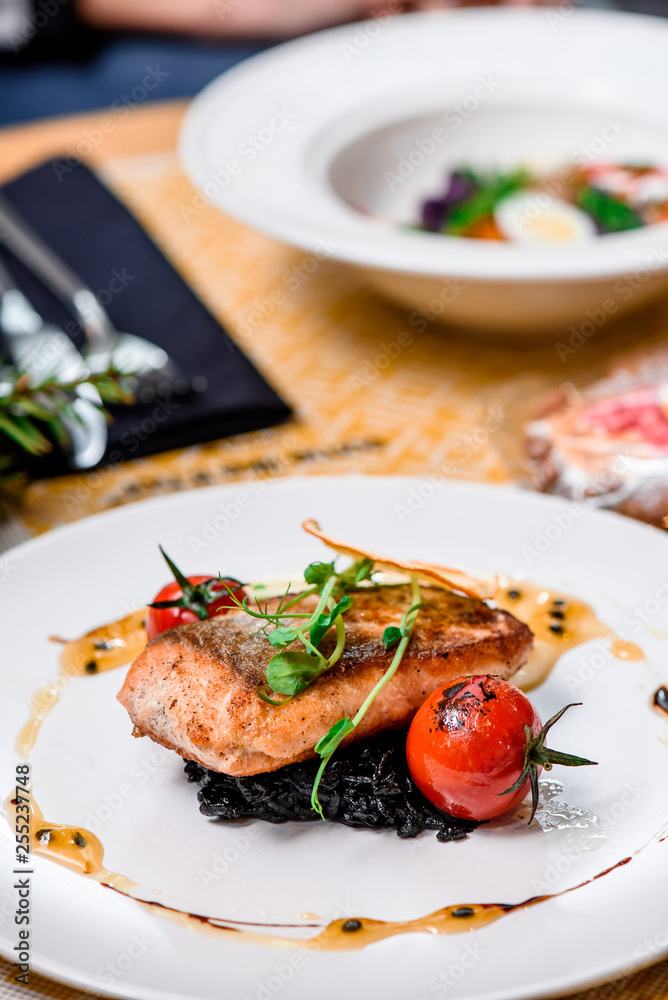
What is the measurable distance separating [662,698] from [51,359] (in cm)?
179

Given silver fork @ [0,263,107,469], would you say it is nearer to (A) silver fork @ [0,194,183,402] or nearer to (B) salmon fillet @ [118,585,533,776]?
(A) silver fork @ [0,194,183,402]

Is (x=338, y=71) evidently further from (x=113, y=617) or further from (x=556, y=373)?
(x=113, y=617)

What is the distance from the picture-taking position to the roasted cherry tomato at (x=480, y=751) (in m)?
1.43

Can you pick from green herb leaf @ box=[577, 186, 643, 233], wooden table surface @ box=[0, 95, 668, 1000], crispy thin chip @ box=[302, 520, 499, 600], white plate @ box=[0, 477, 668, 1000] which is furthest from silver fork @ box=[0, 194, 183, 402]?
green herb leaf @ box=[577, 186, 643, 233]

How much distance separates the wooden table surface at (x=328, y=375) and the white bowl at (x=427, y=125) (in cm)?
13

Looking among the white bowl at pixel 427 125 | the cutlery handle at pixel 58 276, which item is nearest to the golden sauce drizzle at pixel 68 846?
the cutlery handle at pixel 58 276

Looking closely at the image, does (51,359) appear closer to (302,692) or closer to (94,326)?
(94,326)

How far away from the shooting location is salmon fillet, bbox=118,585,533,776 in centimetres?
150

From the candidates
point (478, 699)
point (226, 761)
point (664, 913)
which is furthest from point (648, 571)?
point (226, 761)

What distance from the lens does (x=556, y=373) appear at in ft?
9.39

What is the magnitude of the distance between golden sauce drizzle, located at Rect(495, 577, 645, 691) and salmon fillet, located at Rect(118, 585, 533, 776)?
0.28ft

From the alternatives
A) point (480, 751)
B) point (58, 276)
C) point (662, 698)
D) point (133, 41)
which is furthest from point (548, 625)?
point (133, 41)

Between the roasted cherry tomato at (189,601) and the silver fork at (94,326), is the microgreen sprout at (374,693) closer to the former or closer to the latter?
the roasted cherry tomato at (189,601)

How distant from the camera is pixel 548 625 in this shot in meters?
1.89
